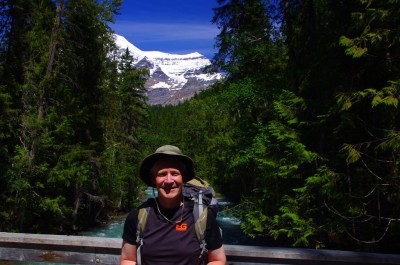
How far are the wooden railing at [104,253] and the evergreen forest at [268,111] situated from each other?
6.51 meters

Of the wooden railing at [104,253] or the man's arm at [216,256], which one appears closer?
the man's arm at [216,256]

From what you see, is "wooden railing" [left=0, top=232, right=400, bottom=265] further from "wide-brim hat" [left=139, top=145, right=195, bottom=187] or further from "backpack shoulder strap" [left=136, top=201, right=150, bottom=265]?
"wide-brim hat" [left=139, top=145, right=195, bottom=187]

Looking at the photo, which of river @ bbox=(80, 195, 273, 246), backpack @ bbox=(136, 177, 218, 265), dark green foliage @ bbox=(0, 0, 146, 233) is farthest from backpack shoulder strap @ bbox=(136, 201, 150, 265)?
river @ bbox=(80, 195, 273, 246)

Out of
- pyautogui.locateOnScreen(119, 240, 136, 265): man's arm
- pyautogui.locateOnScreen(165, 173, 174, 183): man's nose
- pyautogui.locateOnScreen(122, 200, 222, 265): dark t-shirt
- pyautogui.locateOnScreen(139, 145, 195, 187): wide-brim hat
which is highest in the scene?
pyautogui.locateOnScreen(139, 145, 195, 187): wide-brim hat

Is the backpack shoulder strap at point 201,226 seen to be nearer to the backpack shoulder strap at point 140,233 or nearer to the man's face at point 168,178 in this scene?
the man's face at point 168,178

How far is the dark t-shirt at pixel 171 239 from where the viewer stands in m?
2.88

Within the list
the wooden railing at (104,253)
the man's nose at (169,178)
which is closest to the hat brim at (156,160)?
the man's nose at (169,178)

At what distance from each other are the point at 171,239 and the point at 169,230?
0.21 feet

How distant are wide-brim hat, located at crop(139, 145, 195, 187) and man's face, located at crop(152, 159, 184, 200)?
0.04m

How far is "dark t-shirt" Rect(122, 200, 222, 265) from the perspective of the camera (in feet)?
9.45

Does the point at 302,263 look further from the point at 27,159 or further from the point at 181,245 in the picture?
the point at 27,159

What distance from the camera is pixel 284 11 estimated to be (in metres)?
16.6

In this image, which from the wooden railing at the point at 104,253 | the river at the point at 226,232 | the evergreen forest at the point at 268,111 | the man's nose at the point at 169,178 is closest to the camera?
the man's nose at the point at 169,178

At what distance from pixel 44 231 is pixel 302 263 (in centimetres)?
2073
